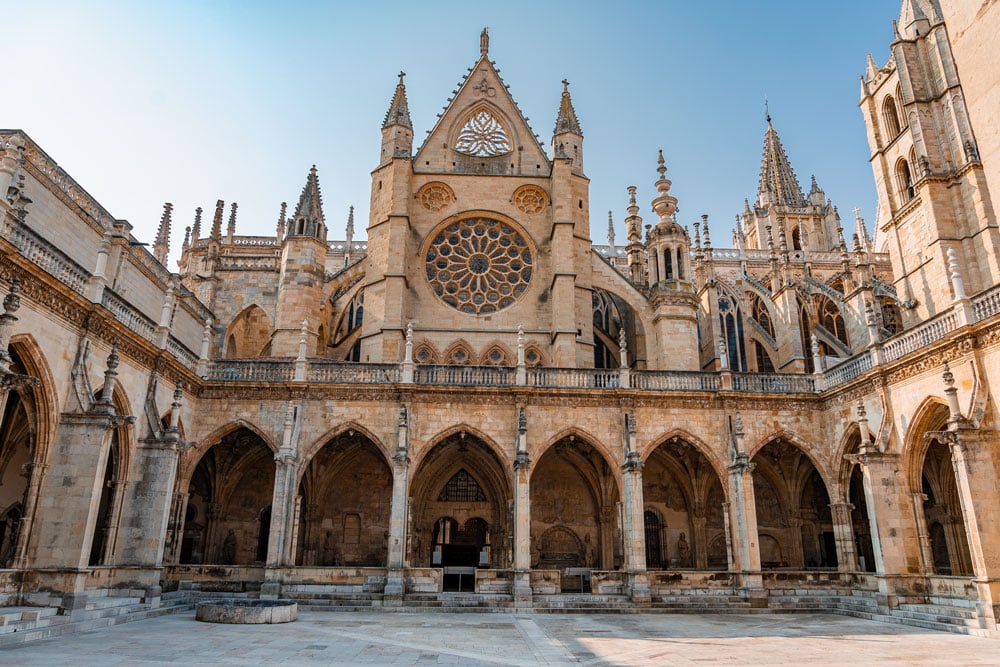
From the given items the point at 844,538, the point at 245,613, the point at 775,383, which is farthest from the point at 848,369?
the point at 245,613

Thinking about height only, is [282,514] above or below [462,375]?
below

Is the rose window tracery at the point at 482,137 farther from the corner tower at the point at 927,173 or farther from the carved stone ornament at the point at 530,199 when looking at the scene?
the corner tower at the point at 927,173

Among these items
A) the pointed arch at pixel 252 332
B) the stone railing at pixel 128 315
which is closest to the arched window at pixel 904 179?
the pointed arch at pixel 252 332

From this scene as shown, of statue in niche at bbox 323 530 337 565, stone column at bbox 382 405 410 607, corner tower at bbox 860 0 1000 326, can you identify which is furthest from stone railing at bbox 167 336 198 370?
corner tower at bbox 860 0 1000 326

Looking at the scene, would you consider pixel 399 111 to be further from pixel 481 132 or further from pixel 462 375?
pixel 462 375

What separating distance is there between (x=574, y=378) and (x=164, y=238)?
2220 centimetres

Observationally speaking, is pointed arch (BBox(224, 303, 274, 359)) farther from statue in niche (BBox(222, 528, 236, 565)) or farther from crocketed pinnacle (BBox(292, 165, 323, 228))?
statue in niche (BBox(222, 528, 236, 565))

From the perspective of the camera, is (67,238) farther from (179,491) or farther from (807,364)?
(807,364)

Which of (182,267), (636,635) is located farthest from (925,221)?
(182,267)

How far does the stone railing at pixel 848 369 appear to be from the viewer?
731 inches

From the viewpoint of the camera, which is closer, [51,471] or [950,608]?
[51,471]

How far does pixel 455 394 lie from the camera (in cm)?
2022

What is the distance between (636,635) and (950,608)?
7.08 meters

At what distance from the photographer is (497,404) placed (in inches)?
800
